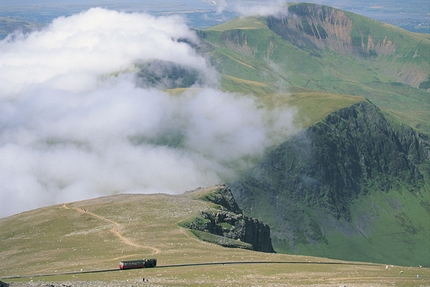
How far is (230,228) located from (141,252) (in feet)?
150

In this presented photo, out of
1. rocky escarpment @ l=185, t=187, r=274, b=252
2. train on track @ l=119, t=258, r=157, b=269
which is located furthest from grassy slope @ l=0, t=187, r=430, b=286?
rocky escarpment @ l=185, t=187, r=274, b=252

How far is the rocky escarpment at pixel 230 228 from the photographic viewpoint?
413 feet

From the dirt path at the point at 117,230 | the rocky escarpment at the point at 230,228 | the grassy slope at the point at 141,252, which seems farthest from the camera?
the rocky escarpment at the point at 230,228

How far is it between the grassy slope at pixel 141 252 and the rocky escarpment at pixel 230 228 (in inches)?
170

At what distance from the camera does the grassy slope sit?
77.6 meters

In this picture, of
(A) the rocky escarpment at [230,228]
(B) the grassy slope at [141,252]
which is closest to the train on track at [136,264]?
(B) the grassy slope at [141,252]

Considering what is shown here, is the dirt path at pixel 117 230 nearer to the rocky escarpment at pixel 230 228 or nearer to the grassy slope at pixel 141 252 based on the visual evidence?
the grassy slope at pixel 141 252

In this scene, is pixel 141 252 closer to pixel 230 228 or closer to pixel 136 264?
pixel 136 264

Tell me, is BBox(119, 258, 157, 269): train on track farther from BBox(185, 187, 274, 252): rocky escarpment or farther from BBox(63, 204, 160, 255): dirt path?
BBox(185, 187, 274, 252): rocky escarpment

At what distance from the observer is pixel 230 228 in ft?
476

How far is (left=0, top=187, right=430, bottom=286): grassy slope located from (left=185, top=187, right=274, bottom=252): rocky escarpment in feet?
14.2

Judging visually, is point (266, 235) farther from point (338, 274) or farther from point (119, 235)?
point (338, 274)

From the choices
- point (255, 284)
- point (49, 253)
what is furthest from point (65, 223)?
point (255, 284)

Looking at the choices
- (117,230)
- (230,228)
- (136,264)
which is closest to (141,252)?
(136,264)
